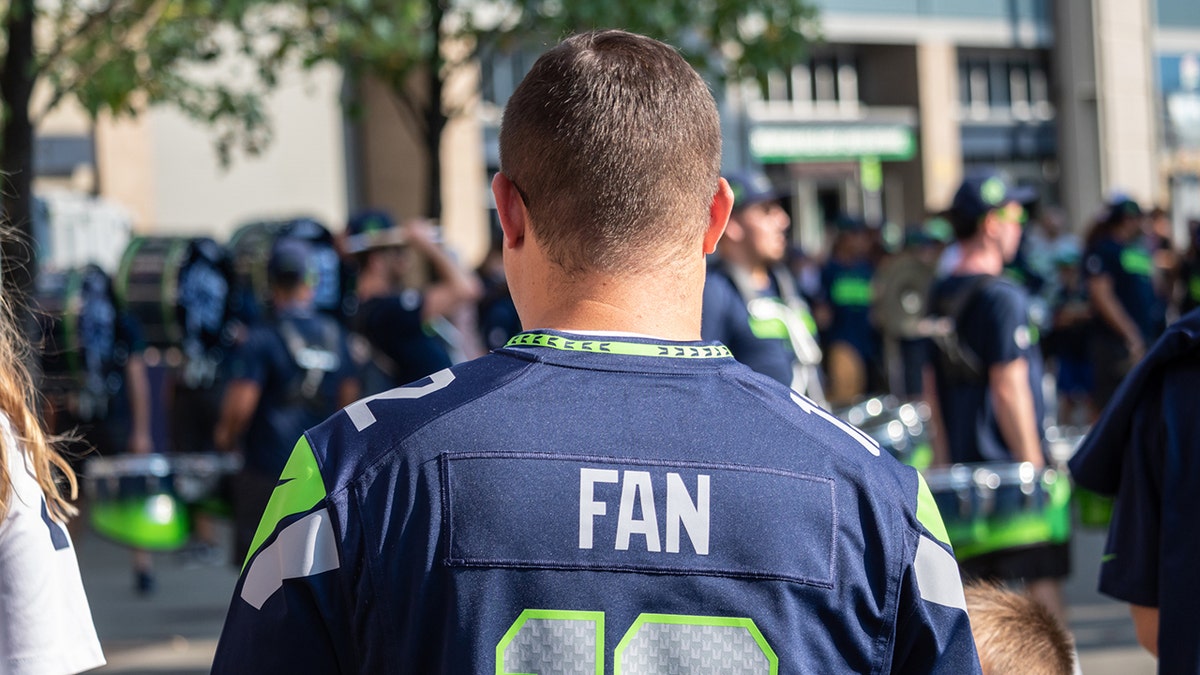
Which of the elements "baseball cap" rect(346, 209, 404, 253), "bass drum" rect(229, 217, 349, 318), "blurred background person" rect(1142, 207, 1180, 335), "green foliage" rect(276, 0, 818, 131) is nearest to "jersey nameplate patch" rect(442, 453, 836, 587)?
"baseball cap" rect(346, 209, 404, 253)

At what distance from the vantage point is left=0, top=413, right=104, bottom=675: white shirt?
6.45ft

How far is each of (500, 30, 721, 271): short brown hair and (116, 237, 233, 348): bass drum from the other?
9.32 m

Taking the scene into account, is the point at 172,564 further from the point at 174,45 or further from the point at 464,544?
the point at 464,544

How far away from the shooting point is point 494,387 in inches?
60.9

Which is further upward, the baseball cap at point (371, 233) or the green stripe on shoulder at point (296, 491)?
the baseball cap at point (371, 233)

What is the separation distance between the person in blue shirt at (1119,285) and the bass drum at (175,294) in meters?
6.40

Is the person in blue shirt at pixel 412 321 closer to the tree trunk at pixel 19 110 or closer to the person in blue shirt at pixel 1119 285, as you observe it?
the tree trunk at pixel 19 110

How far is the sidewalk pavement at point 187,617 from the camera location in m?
6.61

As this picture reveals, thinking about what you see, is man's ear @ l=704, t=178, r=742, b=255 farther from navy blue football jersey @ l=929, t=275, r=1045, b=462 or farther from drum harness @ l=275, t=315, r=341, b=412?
drum harness @ l=275, t=315, r=341, b=412

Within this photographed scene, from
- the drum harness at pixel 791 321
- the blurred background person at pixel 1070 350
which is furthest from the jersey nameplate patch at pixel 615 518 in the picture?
the blurred background person at pixel 1070 350

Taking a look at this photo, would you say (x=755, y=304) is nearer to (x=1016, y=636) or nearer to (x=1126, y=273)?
(x=1016, y=636)

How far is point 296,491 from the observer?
4.97 feet

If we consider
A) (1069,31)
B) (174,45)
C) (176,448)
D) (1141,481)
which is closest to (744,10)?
(174,45)

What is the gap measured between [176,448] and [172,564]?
4.14 feet
